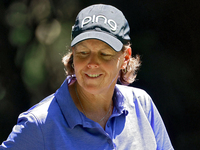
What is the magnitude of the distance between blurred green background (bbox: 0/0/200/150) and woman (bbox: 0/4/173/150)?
112 cm

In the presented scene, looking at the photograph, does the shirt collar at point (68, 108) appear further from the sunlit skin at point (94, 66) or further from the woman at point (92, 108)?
the sunlit skin at point (94, 66)

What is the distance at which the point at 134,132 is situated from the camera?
5.55ft

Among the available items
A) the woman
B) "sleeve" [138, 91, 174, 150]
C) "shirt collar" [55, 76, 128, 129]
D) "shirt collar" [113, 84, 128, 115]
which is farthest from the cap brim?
"sleeve" [138, 91, 174, 150]

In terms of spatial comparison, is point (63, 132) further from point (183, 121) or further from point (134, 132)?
point (183, 121)

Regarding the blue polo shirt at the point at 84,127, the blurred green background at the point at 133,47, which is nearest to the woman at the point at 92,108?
the blue polo shirt at the point at 84,127

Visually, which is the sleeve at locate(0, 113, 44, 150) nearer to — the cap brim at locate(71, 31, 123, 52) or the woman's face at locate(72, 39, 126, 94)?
the woman's face at locate(72, 39, 126, 94)

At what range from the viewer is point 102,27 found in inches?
59.6

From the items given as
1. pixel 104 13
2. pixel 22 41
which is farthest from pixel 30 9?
pixel 104 13

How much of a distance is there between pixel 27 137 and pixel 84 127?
31cm

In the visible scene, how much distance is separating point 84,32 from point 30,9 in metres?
1.50

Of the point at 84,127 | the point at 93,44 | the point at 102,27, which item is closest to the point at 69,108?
the point at 84,127

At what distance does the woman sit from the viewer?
1410 mm

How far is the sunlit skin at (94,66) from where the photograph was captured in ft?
4.95

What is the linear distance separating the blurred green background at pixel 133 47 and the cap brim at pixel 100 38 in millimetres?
1302
